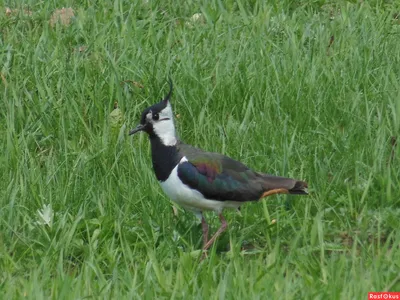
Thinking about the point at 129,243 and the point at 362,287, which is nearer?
the point at 362,287

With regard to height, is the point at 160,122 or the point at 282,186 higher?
the point at 160,122

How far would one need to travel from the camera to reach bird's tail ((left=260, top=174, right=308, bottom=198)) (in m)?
5.48

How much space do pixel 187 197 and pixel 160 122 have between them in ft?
1.58

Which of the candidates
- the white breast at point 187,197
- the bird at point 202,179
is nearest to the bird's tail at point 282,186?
the bird at point 202,179

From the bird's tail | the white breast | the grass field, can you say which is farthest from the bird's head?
the bird's tail

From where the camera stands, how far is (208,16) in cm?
810

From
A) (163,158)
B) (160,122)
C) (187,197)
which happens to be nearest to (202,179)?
(187,197)

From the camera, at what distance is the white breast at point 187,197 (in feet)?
18.0

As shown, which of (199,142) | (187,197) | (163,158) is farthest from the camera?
(199,142)

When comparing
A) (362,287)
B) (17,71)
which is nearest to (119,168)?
(17,71)

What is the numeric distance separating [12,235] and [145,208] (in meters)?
0.75

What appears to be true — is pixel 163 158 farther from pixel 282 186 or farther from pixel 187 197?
pixel 282 186

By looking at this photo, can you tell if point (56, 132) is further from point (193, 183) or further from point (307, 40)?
point (307, 40)

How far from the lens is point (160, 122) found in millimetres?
5715
